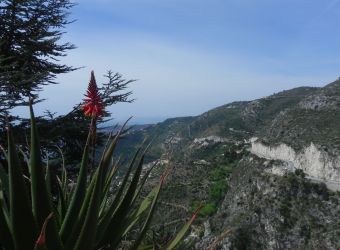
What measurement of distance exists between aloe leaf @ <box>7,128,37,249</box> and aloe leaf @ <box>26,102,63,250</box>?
0.05 m

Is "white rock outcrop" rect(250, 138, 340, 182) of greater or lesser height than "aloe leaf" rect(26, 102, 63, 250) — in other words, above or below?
below

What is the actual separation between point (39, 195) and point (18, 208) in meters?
0.09

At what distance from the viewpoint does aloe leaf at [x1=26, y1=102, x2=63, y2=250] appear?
151 centimetres

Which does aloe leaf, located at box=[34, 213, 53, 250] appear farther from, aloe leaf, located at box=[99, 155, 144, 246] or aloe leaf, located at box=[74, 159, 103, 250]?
aloe leaf, located at box=[99, 155, 144, 246]

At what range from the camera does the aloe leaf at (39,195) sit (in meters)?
1.51

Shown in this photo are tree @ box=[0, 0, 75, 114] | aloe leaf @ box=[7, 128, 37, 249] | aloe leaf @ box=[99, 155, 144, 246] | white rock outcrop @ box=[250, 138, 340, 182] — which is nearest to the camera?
aloe leaf @ box=[7, 128, 37, 249]

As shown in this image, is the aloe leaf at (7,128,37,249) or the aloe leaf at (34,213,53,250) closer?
the aloe leaf at (34,213,53,250)

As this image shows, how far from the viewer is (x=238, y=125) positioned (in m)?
129

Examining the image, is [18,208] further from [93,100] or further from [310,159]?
[310,159]

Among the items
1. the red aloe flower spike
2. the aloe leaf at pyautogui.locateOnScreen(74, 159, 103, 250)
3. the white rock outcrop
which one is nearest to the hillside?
the white rock outcrop

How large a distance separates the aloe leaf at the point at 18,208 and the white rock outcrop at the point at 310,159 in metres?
68.5

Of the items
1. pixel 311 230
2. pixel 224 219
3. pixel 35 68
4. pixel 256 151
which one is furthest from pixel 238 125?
pixel 35 68

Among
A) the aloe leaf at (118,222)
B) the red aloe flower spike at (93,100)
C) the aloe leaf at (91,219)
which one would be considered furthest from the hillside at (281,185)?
the aloe leaf at (91,219)

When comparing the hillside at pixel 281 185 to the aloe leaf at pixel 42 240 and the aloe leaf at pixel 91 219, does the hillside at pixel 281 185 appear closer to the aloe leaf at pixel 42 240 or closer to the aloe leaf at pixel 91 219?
the aloe leaf at pixel 91 219
